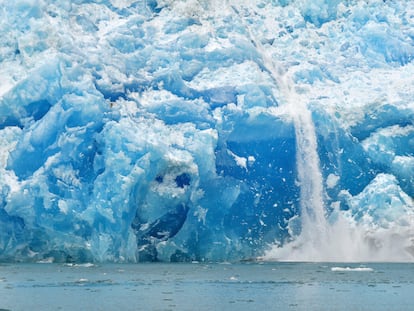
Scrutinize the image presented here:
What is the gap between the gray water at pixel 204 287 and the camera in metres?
19.6

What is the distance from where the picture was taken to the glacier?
32781 millimetres

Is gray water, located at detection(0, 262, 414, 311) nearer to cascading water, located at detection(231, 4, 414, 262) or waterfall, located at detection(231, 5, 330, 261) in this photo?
cascading water, located at detection(231, 4, 414, 262)

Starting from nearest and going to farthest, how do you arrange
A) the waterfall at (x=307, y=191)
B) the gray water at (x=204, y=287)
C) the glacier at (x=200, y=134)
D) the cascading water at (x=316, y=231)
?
the gray water at (x=204, y=287) → the glacier at (x=200, y=134) → the cascading water at (x=316, y=231) → the waterfall at (x=307, y=191)

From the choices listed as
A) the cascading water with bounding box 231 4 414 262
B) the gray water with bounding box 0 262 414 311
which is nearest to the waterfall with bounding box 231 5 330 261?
the cascading water with bounding box 231 4 414 262

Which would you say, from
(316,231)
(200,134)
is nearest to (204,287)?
(200,134)

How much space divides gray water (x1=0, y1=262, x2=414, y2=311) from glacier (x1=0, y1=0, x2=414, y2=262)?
1.48 metres

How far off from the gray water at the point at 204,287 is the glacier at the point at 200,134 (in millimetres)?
1481

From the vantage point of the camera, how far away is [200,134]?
3425cm

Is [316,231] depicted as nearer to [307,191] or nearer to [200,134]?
[307,191]

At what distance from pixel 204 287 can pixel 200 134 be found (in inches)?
421

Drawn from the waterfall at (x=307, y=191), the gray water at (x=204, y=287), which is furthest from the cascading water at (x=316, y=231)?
the gray water at (x=204, y=287)

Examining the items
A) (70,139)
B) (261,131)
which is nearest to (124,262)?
(70,139)

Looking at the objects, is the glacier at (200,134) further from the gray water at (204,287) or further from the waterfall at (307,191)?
the gray water at (204,287)

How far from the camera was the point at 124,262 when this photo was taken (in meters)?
34.5
